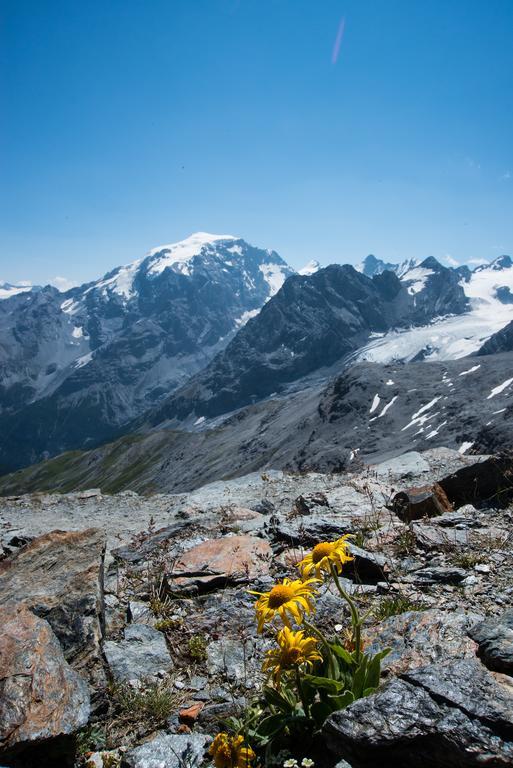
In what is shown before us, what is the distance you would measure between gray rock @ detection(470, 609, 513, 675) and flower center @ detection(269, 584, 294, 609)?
72.0 inches

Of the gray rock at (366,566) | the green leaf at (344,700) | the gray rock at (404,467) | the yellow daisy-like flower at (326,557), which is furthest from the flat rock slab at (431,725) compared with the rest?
the gray rock at (404,467)

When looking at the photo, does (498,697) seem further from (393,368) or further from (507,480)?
(393,368)

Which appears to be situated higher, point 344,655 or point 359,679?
point 344,655

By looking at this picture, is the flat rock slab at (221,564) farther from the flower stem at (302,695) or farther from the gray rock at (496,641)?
the gray rock at (496,641)

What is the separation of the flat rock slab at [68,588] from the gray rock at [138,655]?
0.26m

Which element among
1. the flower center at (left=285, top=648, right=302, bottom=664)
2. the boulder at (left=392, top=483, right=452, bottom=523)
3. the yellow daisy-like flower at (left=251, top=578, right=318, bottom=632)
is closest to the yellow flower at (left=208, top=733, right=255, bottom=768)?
the flower center at (left=285, top=648, right=302, bottom=664)

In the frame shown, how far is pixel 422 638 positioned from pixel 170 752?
2.61m

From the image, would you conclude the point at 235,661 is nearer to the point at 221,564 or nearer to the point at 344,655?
the point at 344,655

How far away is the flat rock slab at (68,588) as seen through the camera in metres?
5.37

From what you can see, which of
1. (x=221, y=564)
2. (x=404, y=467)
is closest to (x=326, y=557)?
(x=221, y=564)

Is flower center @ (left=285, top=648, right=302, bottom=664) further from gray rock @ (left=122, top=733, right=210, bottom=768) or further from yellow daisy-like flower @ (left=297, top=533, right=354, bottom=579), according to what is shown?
gray rock @ (left=122, top=733, right=210, bottom=768)

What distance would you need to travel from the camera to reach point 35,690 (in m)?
4.26

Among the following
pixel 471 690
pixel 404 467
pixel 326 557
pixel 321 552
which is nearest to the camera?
pixel 471 690

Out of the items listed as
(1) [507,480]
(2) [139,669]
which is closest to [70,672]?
(2) [139,669]
